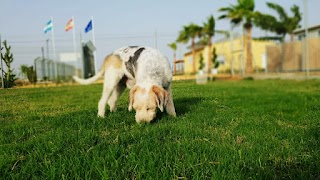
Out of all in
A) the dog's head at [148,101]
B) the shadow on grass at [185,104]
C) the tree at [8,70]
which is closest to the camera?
the dog's head at [148,101]

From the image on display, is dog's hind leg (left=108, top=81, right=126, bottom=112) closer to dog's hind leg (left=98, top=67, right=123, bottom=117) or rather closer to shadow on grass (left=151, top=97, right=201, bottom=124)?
dog's hind leg (left=98, top=67, right=123, bottom=117)

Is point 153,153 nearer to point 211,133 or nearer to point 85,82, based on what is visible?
point 211,133

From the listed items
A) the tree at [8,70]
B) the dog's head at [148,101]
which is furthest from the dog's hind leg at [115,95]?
the tree at [8,70]

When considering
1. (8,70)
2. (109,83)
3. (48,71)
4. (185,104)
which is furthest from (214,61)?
(8,70)

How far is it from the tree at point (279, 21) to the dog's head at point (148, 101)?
33.6 meters

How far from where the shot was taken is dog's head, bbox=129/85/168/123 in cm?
449

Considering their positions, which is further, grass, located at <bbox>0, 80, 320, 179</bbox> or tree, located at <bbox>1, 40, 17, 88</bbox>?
tree, located at <bbox>1, 40, 17, 88</bbox>

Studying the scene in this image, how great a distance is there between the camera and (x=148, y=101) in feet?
14.7

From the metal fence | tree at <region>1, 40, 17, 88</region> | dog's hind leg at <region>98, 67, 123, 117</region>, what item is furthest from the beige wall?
tree at <region>1, 40, 17, 88</region>

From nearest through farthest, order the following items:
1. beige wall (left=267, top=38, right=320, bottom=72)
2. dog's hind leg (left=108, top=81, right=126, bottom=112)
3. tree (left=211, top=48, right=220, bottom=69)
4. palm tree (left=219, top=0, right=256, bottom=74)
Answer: dog's hind leg (left=108, top=81, right=126, bottom=112)
beige wall (left=267, top=38, right=320, bottom=72)
palm tree (left=219, top=0, right=256, bottom=74)
tree (left=211, top=48, right=220, bottom=69)

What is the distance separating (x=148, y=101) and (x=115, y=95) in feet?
4.89

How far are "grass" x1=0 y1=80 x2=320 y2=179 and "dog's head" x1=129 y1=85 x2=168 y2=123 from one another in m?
0.14

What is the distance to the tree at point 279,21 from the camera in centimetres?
3691

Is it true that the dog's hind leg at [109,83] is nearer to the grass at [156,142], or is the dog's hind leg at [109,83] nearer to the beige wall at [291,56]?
the grass at [156,142]
